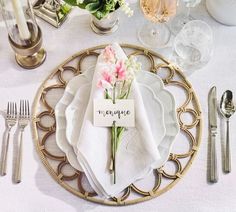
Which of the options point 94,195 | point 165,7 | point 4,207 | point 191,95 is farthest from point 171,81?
point 4,207

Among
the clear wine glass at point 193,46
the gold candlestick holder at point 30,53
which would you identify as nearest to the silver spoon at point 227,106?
the clear wine glass at point 193,46

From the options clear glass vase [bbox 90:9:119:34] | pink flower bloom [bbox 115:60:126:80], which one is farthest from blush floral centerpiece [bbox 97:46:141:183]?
clear glass vase [bbox 90:9:119:34]

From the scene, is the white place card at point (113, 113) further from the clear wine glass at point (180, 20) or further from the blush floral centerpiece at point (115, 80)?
the clear wine glass at point (180, 20)

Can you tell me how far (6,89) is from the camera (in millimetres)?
1051

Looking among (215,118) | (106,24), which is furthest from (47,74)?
(215,118)

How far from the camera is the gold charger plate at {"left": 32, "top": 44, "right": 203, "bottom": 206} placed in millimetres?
946

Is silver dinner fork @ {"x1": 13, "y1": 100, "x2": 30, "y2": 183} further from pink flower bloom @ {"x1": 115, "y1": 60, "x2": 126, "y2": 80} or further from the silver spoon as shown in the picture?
the silver spoon

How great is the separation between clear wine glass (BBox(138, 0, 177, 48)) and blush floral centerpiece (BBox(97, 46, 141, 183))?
5.9 inches

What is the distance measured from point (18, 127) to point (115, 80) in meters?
0.26

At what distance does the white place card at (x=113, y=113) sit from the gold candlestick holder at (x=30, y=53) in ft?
0.70

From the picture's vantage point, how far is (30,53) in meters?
1.03

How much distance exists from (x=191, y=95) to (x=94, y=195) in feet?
1.08

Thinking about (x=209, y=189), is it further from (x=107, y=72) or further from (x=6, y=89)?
(x=6, y=89)

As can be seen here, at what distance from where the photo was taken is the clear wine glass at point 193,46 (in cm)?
109
